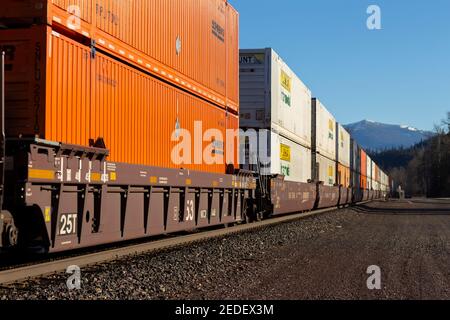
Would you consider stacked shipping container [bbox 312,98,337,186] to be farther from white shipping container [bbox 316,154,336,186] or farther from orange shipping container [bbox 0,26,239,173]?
orange shipping container [bbox 0,26,239,173]

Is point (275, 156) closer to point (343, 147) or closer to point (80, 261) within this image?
point (80, 261)

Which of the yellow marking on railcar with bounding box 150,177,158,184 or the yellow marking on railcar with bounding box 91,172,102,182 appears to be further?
the yellow marking on railcar with bounding box 150,177,158,184

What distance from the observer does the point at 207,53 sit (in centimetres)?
1282

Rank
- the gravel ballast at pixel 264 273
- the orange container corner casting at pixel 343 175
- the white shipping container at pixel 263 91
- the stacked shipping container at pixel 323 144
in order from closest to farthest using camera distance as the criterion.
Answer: the gravel ballast at pixel 264 273 < the white shipping container at pixel 263 91 < the stacked shipping container at pixel 323 144 < the orange container corner casting at pixel 343 175

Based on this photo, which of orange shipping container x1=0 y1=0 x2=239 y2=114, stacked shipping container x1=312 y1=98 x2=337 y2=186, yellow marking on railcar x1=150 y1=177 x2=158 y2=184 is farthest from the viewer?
stacked shipping container x1=312 y1=98 x2=337 y2=186

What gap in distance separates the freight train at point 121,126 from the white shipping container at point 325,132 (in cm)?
1126

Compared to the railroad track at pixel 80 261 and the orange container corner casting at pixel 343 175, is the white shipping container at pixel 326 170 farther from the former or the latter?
the railroad track at pixel 80 261

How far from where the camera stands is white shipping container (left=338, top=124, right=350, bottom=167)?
37.7m

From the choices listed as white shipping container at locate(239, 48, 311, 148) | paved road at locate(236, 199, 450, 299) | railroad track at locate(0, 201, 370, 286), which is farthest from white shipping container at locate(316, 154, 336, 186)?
railroad track at locate(0, 201, 370, 286)

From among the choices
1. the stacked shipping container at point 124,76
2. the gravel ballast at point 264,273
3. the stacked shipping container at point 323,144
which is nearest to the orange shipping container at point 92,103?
the stacked shipping container at point 124,76

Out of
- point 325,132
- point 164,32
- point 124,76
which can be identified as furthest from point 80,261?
point 325,132

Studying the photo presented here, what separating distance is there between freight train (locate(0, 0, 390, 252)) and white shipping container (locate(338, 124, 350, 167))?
2110 cm

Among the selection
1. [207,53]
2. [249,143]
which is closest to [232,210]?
[249,143]

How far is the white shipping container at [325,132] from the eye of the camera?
92.8 feet
